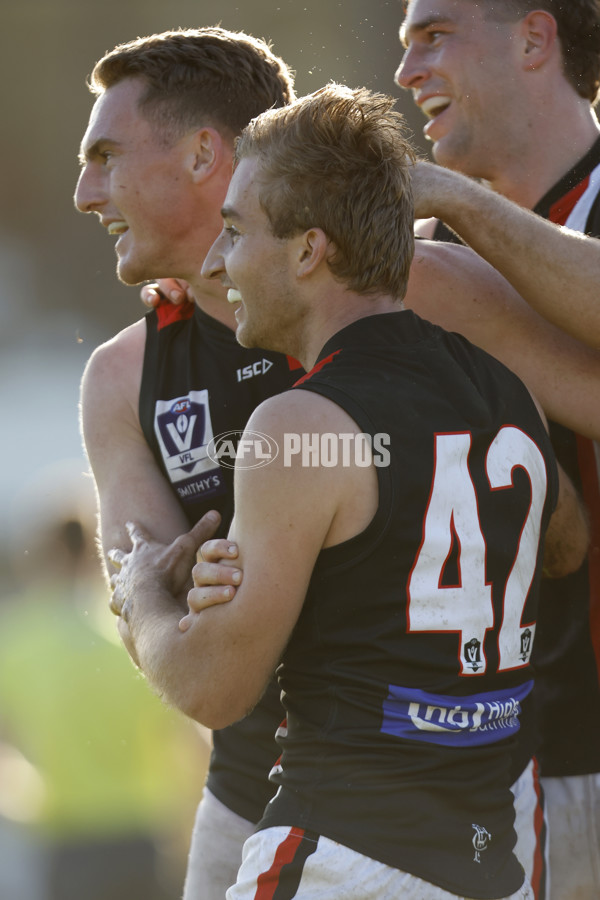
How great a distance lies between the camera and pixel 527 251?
229cm

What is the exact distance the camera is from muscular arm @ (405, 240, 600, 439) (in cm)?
236

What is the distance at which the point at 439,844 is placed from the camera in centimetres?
184

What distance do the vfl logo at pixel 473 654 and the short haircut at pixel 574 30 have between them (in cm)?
205

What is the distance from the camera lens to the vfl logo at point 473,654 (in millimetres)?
1898

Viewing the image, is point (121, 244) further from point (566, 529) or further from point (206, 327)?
point (566, 529)

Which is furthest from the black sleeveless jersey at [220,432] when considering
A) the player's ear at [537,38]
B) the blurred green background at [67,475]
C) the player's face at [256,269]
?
the blurred green background at [67,475]

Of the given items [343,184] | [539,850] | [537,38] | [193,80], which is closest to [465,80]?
[537,38]

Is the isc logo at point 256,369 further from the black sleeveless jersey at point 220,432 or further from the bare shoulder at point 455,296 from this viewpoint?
the bare shoulder at point 455,296

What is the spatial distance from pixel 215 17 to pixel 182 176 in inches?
288

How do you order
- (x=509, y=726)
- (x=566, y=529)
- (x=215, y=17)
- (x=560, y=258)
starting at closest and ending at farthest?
1. (x=509, y=726)
2. (x=560, y=258)
3. (x=566, y=529)
4. (x=215, y=17)

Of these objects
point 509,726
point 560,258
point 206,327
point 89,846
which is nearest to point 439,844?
point 509,726

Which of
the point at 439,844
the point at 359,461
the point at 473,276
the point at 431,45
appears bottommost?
the point at 439,844

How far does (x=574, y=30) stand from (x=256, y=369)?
1.59 m

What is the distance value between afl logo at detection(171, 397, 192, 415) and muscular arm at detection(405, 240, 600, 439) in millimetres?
678
